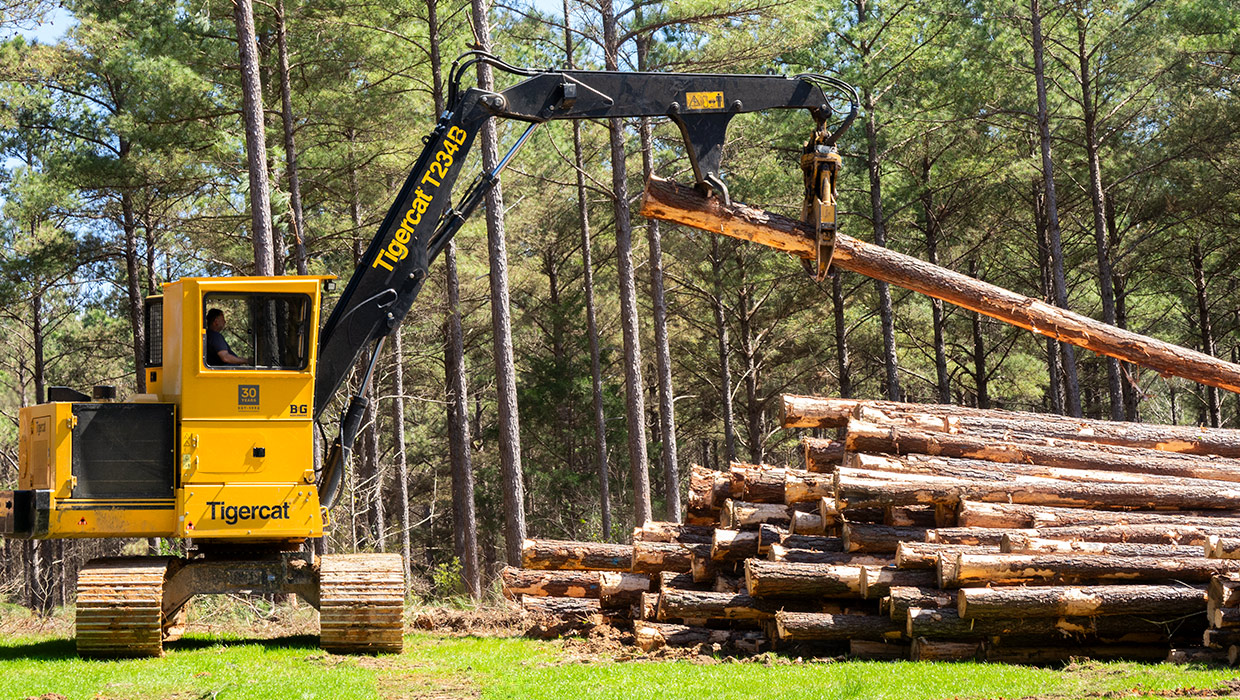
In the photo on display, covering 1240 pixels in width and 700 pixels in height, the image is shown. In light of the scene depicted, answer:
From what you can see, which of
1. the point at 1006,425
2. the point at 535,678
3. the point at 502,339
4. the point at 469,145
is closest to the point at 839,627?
the point at 535,678

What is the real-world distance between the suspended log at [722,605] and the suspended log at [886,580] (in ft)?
2.20

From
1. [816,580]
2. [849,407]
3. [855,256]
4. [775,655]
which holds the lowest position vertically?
[775,655]

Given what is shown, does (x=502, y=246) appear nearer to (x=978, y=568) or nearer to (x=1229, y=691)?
(x=978, y=568)

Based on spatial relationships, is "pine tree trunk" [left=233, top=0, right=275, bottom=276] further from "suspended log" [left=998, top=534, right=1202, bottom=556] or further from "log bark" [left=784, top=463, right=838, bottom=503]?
"suspended log" [left=998, top=534, right=1202, bottom=556]

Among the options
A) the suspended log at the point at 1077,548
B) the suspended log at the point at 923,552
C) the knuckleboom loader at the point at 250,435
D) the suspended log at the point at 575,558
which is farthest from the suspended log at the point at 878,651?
the knuckleboom loader at the point at 250,435

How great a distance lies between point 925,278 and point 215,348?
733 centimetres

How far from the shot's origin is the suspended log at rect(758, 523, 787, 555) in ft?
35.1

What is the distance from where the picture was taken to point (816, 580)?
9891 mm

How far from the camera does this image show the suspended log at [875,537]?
10.2m

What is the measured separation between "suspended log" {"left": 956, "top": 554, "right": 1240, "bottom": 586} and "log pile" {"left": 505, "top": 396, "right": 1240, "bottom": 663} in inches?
0.6

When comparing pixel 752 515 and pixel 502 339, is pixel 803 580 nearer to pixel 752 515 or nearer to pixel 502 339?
pixel 752 515

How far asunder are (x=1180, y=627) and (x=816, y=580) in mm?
3171

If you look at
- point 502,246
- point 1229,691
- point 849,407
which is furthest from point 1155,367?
point 502,246

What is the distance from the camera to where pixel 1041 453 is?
11.5 metres
